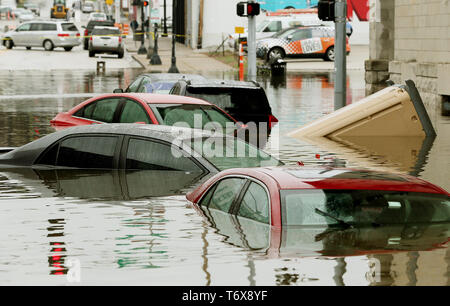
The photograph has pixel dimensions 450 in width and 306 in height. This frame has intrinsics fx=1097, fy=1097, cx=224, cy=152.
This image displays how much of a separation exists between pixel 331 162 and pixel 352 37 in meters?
Answer: 54.6

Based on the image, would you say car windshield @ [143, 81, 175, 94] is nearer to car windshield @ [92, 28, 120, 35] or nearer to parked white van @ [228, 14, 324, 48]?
car windshield @ [92, 28, 120, 35]

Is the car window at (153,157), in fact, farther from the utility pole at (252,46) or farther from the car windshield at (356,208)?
the utility pole at (252,46)

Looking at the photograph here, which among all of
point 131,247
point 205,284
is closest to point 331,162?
point 131,247

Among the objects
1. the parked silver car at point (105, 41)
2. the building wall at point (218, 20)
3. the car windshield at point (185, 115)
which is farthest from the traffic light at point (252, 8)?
the building wall at point (218, 20)

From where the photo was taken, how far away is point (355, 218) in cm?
946

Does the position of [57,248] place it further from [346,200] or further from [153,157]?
[153,157]

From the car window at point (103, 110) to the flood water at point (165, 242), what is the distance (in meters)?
3.75

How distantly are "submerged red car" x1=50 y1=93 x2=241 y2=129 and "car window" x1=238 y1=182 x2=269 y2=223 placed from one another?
7014 mm

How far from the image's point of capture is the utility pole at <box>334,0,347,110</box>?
23.4 metres

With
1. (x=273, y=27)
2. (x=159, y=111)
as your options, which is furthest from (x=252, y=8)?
(x=273, y=27)

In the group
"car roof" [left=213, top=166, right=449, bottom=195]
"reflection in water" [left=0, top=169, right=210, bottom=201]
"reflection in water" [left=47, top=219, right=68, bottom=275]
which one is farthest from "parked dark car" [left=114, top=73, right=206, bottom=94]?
"car roof" [left=213, top=166, right=449, bottom=195]

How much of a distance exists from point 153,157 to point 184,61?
45.1 meters

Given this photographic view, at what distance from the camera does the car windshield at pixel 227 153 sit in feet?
42.6
